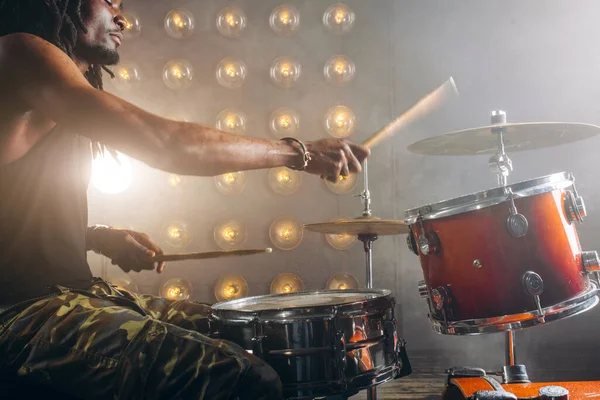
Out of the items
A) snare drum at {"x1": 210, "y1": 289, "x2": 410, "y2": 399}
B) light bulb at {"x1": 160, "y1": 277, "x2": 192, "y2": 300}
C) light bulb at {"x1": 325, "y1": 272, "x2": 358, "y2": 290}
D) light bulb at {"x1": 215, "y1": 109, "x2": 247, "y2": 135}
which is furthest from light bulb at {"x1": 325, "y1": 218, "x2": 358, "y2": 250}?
snare drum at {"x1": 210, "y1": 289, "x2": 410, "y2": 399}

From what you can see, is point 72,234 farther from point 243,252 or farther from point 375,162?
point 375,162

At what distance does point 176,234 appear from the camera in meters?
4.35

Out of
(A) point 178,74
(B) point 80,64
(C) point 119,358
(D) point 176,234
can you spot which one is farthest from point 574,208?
(A) point 178,74

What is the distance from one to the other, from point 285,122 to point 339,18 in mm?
1048

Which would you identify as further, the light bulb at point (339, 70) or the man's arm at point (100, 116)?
the light bulb at point (339, 70)

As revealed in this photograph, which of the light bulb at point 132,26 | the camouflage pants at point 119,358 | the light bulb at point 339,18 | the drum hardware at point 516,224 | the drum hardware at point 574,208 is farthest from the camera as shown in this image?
the light bulb at point 132,26

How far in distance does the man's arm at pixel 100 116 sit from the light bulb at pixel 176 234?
2.85 meters

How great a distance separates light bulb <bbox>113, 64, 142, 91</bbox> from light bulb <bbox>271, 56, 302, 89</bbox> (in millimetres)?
1306

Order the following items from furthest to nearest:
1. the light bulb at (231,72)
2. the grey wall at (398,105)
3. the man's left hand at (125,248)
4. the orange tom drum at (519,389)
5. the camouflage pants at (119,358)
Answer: the light bulb at (231,72), the grey wall at (398,105), the man's left hand at (125,248), the orange tom drum at (519,389), the camouflage pants at (119,358)

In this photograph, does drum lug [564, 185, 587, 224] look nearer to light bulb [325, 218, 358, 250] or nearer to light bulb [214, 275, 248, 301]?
light bulb [325, 218, 358, 250]

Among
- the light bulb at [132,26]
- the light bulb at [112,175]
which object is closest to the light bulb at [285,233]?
the light bulb at [112,175]

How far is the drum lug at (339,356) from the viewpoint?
1.55 m

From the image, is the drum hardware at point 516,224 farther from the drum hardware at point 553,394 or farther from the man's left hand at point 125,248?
the man's left hand at point 125,248

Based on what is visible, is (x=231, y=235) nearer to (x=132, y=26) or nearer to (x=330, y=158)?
(x=132, y=26)
